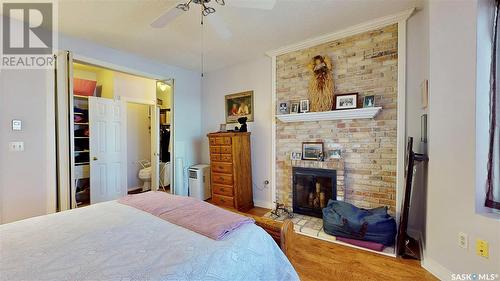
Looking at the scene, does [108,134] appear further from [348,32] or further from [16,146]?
[348,32]

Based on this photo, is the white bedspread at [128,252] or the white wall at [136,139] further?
the white wall at [136,139]

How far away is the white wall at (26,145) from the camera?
240 centimetres

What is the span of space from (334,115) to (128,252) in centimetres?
265

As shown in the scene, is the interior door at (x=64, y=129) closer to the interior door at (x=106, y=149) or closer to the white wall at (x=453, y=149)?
the interior door at (x=106, y=149)

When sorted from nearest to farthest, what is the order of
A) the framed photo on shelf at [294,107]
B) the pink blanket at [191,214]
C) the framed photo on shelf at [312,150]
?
the pink blanket at [191,214], the framed photo on shelf at [312,150], the framed photo on shelf at [294,107]

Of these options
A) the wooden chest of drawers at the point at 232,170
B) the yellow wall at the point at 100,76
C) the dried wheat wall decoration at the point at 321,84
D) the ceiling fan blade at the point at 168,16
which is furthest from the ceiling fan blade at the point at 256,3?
the yellow wall at the point at 100,76

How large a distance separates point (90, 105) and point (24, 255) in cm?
345

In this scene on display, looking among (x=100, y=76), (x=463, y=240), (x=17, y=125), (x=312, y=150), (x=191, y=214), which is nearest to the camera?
(x=191, y=214)

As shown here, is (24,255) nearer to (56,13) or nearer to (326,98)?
(56,13)

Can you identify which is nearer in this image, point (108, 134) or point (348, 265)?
point (348, 265)

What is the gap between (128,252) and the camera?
1048mm

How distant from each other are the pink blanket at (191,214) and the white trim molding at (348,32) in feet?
8.73

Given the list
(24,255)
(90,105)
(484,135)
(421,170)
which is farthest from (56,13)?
(421,170)

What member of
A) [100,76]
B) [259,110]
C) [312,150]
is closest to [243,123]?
A: [259,110]
